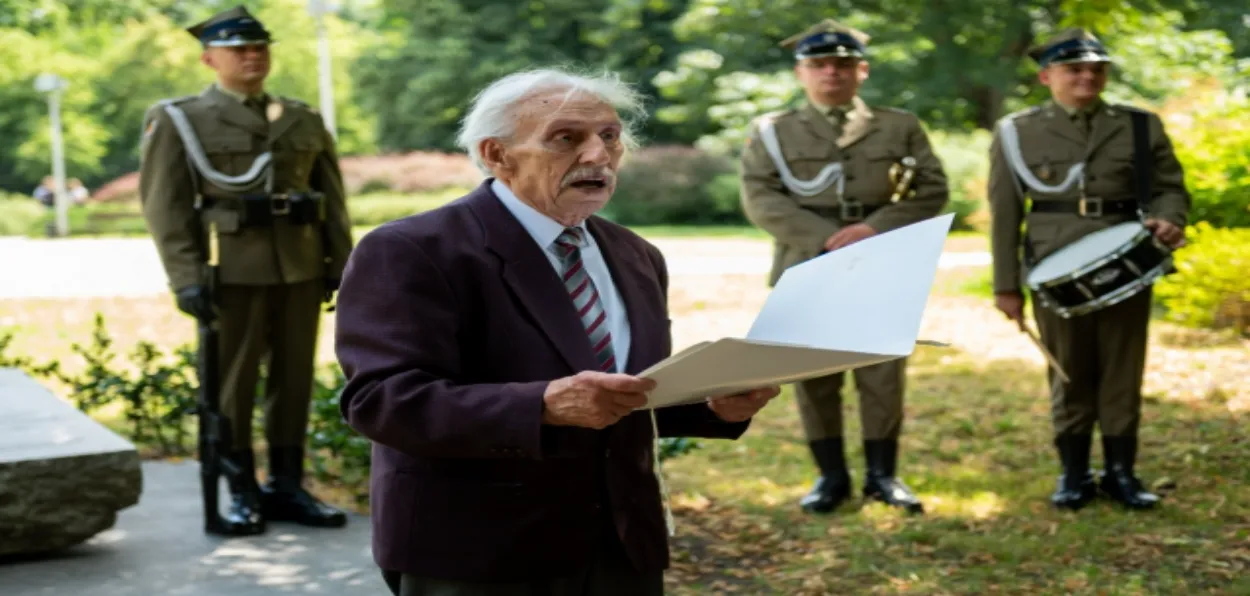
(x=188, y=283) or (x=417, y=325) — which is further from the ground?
(x=417, y=325)

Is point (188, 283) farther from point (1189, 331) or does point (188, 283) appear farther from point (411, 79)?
point (411, 79)

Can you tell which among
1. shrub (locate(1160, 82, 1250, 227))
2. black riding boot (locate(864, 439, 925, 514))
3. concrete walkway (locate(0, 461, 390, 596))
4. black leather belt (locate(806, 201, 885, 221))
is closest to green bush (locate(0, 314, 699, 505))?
→ concrete walkway (locate(0, 461, 390, 596))

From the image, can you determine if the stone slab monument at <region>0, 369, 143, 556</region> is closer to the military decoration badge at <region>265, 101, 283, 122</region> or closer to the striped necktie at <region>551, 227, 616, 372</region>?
the military decoration badge at <region>265, 101, 283, 122</region>

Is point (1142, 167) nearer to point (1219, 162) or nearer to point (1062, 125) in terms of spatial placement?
point (1062, 125)

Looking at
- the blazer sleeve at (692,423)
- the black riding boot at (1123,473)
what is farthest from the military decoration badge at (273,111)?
the blazer sleeve at (692,423)

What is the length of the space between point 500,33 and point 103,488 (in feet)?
112

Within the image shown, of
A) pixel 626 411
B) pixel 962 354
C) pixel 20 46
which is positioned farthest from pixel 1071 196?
pixel 20 46

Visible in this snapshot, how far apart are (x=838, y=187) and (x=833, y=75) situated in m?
0.52

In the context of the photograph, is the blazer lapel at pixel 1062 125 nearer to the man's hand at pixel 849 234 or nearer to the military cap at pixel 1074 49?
the military cap at pixel 1074 49

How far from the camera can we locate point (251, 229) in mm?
6969

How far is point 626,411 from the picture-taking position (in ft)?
9.07

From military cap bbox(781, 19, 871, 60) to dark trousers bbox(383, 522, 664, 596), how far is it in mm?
4451

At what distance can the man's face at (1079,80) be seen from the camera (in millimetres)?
7188

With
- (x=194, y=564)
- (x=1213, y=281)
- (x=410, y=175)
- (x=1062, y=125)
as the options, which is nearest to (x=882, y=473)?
(x=1062, y=125)
